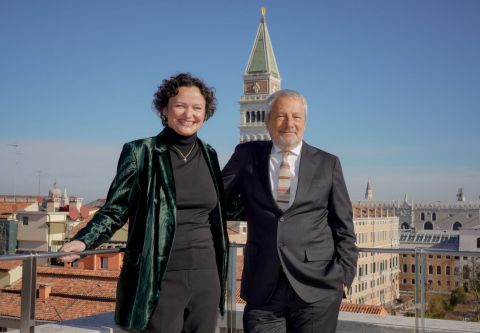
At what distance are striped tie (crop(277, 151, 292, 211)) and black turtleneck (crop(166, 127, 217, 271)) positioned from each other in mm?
269

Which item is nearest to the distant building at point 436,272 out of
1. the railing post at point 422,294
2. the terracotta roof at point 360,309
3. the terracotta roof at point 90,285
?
the railing post at point 422,294

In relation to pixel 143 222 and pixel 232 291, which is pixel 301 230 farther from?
pixel 232 291

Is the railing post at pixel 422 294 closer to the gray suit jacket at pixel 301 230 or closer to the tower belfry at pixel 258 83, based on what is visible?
the gray suit jacket at pixel 301 230

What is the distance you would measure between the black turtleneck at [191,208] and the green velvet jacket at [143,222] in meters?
0.03

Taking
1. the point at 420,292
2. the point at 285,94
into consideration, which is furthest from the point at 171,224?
the point at 420,292

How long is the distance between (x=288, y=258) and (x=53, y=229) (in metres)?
31.9

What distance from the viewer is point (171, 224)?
2.32 meters

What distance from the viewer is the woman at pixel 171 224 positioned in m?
2.33

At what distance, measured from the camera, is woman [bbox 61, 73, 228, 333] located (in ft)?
7.66

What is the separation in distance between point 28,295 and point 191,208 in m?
0.88

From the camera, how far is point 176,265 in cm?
234

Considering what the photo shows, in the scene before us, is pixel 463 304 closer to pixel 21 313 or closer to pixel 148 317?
pixel 148 317

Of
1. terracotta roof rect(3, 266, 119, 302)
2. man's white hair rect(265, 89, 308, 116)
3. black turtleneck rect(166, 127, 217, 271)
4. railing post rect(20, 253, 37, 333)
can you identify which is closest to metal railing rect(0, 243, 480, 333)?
railing post rect(20, 253, 37, 333)

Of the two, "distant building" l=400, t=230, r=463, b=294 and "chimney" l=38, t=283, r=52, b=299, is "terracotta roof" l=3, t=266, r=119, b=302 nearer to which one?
"chimney" l=38, t=283, r=52, b=299
